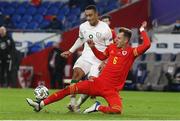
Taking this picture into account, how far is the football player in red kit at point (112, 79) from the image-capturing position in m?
14.6

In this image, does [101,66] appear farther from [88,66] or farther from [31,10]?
[31,10]

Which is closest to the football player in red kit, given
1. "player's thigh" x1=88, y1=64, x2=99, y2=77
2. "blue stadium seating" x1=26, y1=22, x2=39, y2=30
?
"player's thigh" x1=88, y1=64, x2=99, y2=77

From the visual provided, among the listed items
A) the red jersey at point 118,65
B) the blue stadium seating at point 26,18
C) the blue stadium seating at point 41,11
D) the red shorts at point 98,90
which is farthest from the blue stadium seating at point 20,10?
the red shorts at point 98,90

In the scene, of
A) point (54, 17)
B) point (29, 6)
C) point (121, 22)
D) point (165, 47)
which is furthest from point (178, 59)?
point (29, 6)

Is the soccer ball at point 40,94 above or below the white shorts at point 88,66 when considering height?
below

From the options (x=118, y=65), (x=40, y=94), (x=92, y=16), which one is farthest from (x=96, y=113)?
(x=92, y=16)

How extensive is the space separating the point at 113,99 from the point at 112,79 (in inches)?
16.1

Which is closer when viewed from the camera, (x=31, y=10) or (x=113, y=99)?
(x=113, y=99)

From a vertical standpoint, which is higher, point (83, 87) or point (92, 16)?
point (92, 16)

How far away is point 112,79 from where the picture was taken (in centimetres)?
1487

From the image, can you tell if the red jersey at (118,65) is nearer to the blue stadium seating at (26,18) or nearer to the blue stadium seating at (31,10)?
the blue stadium seating at (26,18)

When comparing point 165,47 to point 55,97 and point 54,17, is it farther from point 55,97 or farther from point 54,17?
point 55,97

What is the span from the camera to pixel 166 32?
101ft

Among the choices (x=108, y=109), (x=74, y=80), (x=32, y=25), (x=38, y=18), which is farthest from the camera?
(x=38, y=18)
